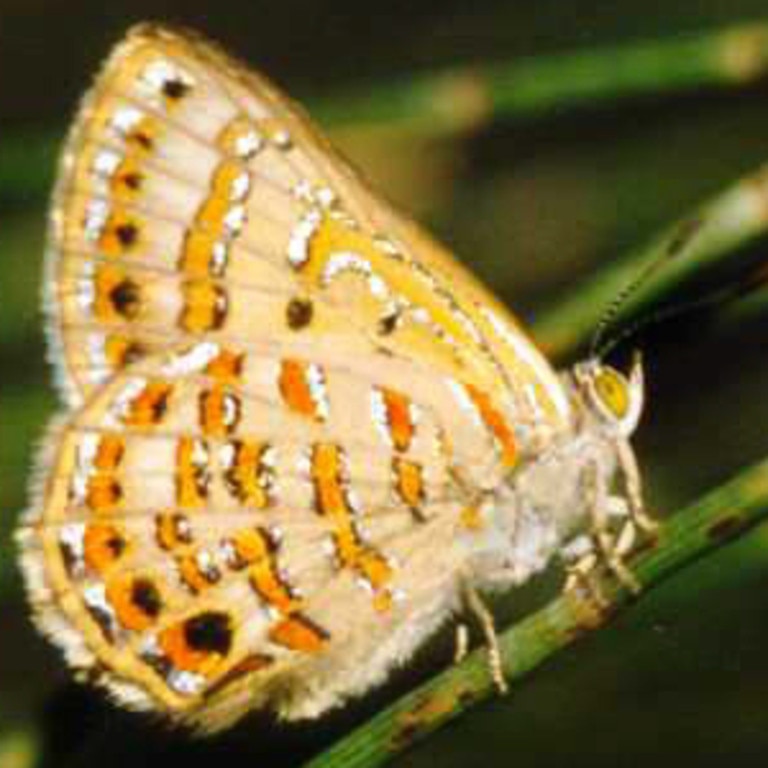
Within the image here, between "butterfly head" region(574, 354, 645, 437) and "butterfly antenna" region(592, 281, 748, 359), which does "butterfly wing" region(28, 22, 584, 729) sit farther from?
"butterfly antenna" region(592, 281, 748, 359)

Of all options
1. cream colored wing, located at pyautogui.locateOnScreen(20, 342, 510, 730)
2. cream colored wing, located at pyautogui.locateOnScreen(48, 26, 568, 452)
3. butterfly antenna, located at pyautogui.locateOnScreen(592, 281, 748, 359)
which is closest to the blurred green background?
butterfly antenna, located at pyautogui.locateOnScreen(592, 281, 748, 359)

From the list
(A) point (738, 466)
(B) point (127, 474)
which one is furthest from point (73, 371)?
(A) point (738, 466)

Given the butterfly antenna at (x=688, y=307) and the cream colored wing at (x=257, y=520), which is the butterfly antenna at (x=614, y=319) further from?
the cream colored wing at (x=257, y=520)

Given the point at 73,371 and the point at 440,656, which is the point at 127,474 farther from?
the point at 440,656

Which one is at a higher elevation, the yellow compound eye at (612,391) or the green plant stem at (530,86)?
the green plant stem at (530,86)

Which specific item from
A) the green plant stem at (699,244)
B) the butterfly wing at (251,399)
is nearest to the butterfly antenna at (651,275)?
the green plant stem at (699,244)

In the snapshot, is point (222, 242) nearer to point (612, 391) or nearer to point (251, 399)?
point (251, 399)

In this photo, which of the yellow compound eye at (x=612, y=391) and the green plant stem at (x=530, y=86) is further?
the green plant stem at (x=530, y=86)
